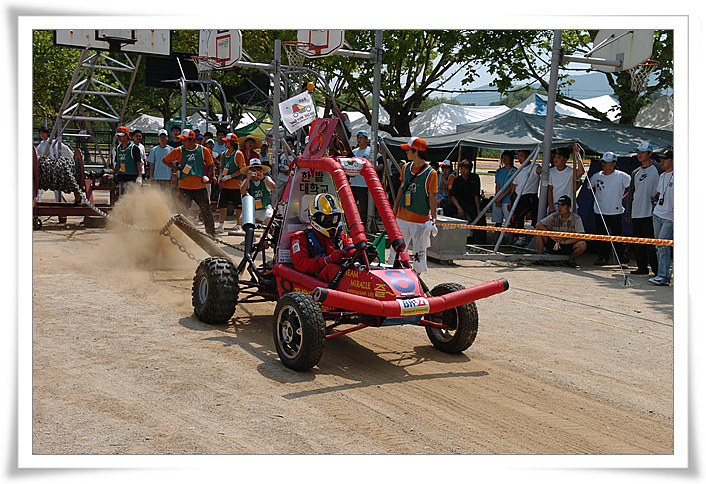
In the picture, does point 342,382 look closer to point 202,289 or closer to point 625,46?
point 202,289

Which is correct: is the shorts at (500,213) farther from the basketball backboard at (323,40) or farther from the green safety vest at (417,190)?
the green safety vest at (417,190)

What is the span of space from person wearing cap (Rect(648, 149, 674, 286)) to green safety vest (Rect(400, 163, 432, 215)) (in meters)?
3.91

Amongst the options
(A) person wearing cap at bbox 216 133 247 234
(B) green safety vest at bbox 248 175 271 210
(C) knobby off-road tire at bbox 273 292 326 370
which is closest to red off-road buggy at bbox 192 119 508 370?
(C) knobby off-road tire at bbox 273 292 326 370

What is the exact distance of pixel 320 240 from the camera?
708cm

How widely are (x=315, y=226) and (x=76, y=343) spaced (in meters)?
2.45

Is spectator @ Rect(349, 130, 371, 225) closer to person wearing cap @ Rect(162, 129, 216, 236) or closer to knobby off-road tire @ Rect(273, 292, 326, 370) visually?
person wearing cap @ Rect(162, 129, 216, 236)

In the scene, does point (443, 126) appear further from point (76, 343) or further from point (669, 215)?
point (76, 343)

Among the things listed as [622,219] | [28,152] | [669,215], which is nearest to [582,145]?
[622,219]

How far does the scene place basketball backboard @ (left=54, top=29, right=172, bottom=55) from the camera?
14.9 meters

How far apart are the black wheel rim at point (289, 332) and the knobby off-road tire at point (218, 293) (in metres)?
1.29

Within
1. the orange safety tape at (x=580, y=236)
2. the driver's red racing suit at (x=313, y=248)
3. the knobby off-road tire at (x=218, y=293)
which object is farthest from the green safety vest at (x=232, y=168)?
the driver's red racing suit at (x=313, y=248)

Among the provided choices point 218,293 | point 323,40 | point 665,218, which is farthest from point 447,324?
point 323,40

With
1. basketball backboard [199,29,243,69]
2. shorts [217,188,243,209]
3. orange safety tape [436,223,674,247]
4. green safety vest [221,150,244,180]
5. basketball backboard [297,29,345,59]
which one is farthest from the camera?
basketball backboard [199,29,243,69]

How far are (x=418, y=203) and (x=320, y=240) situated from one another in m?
2.52
